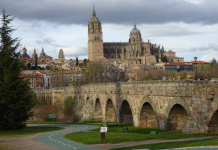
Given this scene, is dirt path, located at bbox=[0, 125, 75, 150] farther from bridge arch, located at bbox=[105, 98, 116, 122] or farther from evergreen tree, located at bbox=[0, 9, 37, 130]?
bridge arch, located at bbox=[105, 98, 116, 122]

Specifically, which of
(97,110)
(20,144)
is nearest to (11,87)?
(20,144)

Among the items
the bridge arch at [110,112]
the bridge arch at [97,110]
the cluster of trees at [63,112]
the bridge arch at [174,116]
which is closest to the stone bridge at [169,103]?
the bridge arch at [174,116]

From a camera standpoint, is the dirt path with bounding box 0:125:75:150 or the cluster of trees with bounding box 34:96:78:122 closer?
the dirt path with bounding box 0:125:75:150

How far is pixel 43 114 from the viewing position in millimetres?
51312

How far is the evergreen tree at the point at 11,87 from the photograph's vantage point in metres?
30.4

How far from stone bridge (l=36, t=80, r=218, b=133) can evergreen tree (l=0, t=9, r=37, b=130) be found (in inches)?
353

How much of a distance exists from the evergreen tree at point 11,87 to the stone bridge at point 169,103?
29.4 feet

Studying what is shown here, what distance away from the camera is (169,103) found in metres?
23.6

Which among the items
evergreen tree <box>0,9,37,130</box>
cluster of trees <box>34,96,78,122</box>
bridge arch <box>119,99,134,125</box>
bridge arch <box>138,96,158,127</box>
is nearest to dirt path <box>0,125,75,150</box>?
evergreen tree <box>0,9,37,130</box>

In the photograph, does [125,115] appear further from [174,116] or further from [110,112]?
[174,116]

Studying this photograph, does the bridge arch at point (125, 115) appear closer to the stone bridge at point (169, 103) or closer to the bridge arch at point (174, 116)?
the stone bridge at point (169, 103)

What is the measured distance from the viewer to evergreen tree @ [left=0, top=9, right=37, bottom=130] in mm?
30400

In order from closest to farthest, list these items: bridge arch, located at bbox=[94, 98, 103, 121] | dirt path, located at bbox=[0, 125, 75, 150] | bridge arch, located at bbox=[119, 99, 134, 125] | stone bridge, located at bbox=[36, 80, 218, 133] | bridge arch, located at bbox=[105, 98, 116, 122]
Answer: stone bridge, located at bbox=[36, 80, 218, 133]
dirt path, located at bbox=[0, 125, 75, 150]
bridge arch, located at bbox=[119, 99, 134, 125]
bridge arch, located at bbox=[105, 98, 116, 122]
bridge arch, located at bbox=[94, 98, 103, 121]

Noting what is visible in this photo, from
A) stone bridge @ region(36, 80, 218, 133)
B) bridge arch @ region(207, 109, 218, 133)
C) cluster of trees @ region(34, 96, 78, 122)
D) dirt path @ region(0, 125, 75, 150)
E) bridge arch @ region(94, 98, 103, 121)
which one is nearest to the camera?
bridge arch @ region(207, 109, 218, 133)
